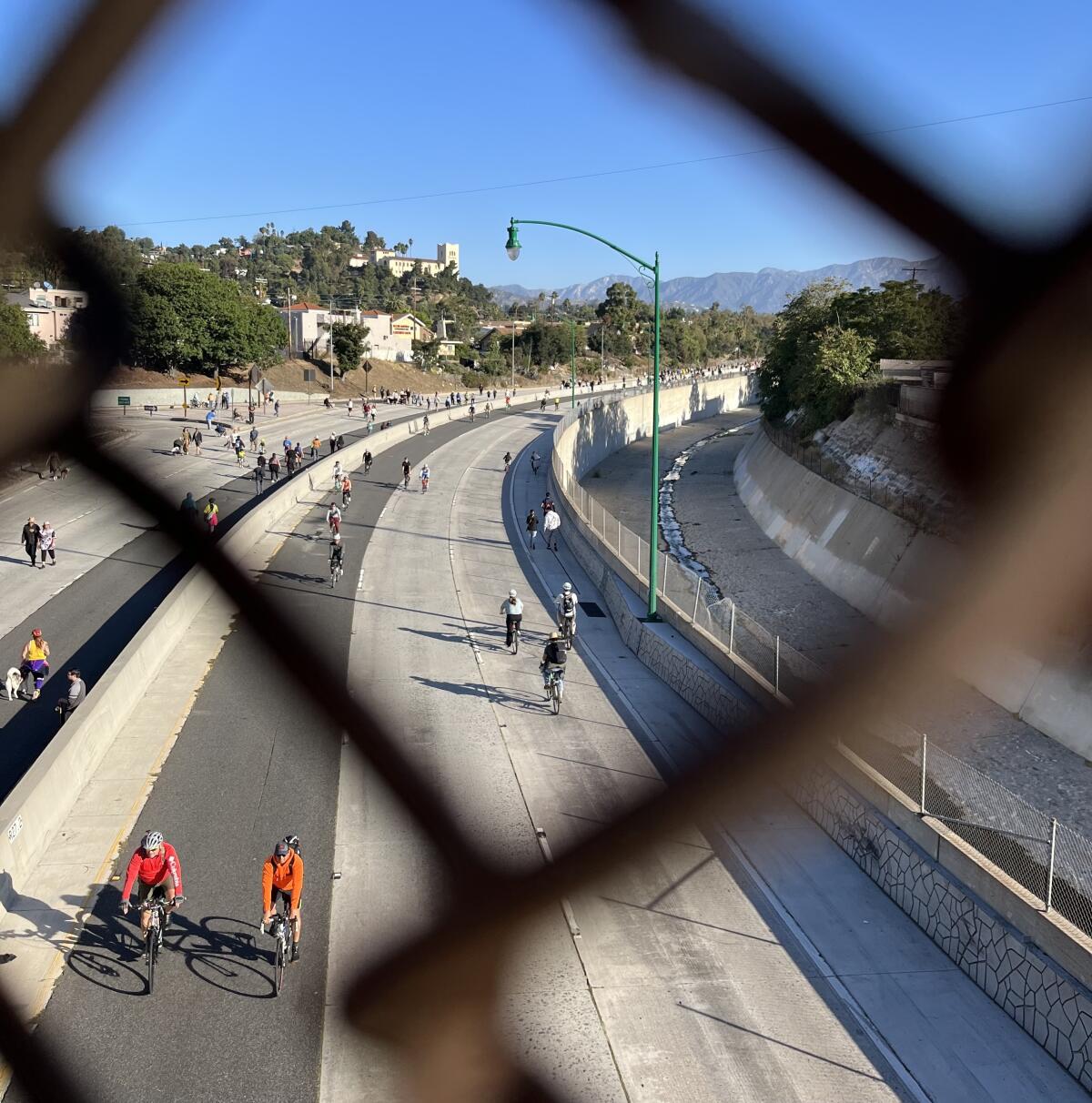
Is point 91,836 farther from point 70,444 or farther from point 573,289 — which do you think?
point 70,444

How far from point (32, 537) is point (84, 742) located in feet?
45.3

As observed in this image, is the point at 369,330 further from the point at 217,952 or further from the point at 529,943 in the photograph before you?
the point at 529,943

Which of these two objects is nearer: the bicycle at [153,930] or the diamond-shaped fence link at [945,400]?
the diamond-shaped fence link at [945,400]

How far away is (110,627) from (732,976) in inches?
592

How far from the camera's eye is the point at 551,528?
2852 centimetres

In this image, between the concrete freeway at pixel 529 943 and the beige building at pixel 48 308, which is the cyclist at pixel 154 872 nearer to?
the concrete freeway at pixel 529 943

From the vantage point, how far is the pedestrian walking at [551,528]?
93.5 ft

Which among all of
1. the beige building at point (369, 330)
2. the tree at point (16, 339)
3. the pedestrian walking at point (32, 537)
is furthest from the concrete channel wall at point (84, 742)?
the beige building at point (369, 330)

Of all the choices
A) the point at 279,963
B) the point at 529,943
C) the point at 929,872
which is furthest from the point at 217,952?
the point at 929,872

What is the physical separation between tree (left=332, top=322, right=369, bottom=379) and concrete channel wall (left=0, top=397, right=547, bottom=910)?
2731 inches

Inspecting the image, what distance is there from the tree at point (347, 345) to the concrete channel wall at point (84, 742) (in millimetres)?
69366

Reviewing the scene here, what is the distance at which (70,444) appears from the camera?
5.28 ft

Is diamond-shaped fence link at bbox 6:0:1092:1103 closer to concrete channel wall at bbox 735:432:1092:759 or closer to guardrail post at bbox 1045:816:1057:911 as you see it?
concrete channel wall at bbox 735:432:1092:759

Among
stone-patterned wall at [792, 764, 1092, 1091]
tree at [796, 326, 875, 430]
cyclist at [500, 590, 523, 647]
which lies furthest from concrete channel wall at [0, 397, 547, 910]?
tree at [796, 326, 875, 430]
